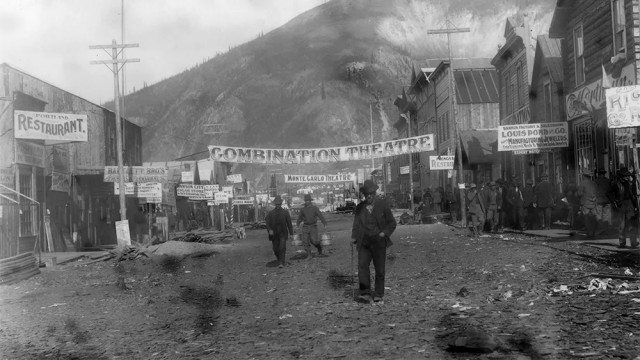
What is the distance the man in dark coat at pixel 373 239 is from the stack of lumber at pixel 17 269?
904 centimetres

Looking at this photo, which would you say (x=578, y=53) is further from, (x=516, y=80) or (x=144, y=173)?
(x=144, y=173)

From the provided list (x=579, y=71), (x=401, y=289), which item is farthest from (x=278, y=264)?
(x=579, y=71)

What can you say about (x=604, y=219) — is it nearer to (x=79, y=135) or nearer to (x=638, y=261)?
(x=638, y=261)

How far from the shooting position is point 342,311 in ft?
31.1

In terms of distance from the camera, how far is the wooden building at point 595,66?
18.9 metres

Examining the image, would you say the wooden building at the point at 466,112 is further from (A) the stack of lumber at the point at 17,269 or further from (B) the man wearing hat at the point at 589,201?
(A) the stack of lumber at the point at 17,269

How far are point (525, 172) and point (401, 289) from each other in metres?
21.3

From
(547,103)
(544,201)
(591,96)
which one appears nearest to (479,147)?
(547,103)

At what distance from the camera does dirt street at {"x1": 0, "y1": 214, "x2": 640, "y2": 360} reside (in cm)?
709

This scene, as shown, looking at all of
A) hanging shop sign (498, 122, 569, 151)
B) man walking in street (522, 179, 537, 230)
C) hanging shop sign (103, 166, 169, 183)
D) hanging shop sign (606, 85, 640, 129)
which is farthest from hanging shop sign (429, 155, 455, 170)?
hanging shop sign (606, 85, 640, 129)

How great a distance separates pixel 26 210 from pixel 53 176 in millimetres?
2251

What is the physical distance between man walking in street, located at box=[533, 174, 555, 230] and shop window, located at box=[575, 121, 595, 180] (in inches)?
66.4

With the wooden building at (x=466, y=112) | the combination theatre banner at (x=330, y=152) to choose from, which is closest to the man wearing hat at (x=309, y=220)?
the combination theatre banner at (x=330, y=152)

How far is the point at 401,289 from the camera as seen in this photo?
11.5 meters
